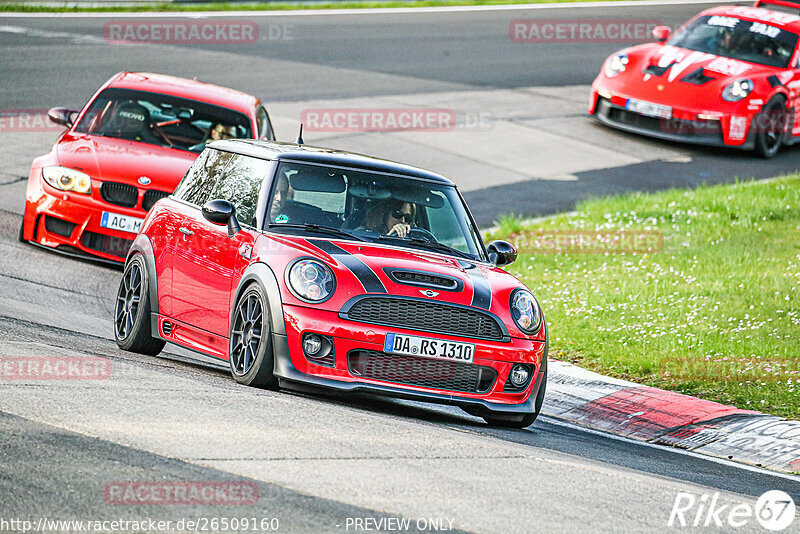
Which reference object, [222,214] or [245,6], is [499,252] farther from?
[245,6]

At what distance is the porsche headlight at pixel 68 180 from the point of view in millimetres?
11594

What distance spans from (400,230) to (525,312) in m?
1.05

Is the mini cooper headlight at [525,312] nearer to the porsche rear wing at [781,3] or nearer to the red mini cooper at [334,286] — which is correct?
the red mini cooper at [334,286]

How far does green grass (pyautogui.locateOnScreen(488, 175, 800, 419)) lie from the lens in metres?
9.77

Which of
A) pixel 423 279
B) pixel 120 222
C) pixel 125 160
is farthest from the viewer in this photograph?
pixel 125 160

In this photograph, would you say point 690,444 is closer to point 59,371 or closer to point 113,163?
point 59,371

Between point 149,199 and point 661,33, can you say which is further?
point 661,33

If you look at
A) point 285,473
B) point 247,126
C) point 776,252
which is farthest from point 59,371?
point 776,252

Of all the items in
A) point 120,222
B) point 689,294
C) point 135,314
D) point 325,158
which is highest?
point 325,158

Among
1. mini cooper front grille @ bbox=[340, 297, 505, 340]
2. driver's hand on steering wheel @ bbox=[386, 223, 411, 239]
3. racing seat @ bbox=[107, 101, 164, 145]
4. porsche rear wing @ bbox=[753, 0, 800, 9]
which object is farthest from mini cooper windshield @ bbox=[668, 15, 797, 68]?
mini cooper front grille @ bbox=[340, 297, 505, 340]

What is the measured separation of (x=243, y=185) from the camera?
852cm

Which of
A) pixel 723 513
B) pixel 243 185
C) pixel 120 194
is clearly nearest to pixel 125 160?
pixel 120 194

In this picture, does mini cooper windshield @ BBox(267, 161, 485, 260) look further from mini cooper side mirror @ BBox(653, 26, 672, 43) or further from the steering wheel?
mini cooper side mirror @ BBox(653, 26, 672, 43)

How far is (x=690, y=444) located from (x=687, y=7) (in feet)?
88.9
